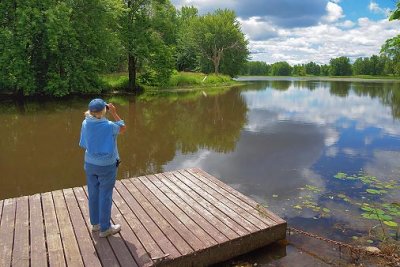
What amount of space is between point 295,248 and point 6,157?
8906 millimetres

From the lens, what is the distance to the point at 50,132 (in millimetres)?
13633

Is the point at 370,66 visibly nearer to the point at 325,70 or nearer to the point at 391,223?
the point at 325,70

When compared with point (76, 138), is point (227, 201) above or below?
→ below

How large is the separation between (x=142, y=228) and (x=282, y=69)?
168 meters

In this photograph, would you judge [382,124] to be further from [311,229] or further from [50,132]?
[50,132]

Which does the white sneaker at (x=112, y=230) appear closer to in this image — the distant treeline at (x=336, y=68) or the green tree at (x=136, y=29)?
the green tree at (x=136, y=29)

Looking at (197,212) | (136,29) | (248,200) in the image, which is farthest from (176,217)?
(136,29)

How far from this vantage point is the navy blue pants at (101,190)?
443cm

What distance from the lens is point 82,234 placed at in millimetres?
4707

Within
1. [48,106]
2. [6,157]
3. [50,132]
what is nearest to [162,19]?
[48,106]

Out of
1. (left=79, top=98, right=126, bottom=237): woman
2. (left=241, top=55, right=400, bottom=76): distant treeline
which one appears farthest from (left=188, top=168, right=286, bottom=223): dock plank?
(left=241, top=55, right=400, bottom=76): distant treeline

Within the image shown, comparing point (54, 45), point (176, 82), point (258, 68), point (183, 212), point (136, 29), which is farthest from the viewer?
point (258, 68)

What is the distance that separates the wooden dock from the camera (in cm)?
426

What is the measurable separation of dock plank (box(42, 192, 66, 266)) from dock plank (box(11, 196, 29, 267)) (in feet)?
0.83
